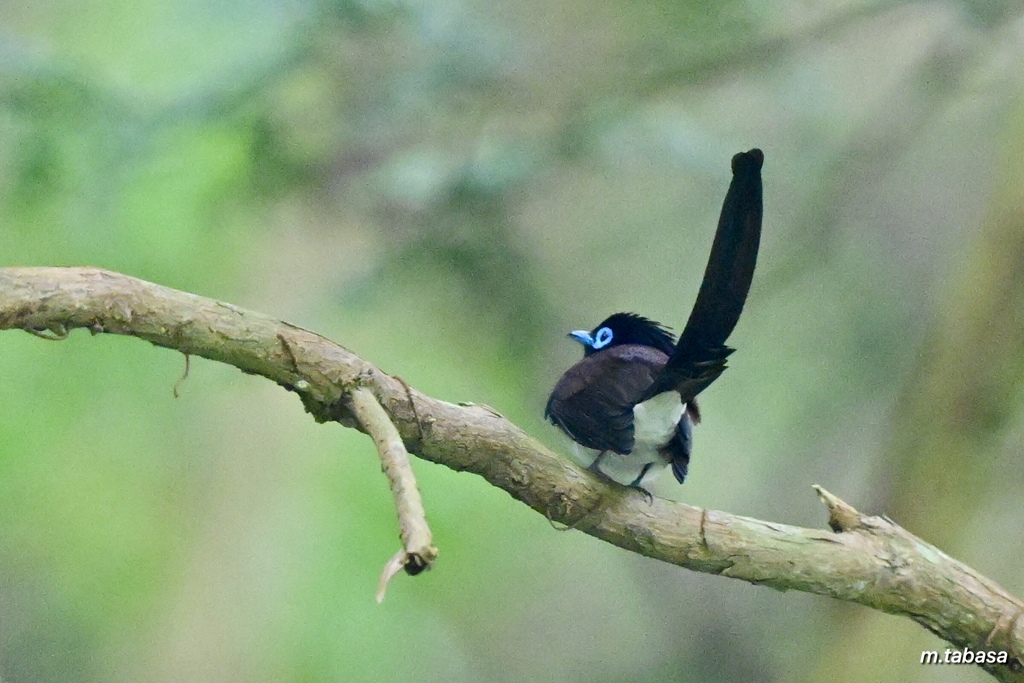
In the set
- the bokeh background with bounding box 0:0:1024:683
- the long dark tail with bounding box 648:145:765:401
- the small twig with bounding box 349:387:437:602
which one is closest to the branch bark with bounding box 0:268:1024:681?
the small twig with bounding box 349:387:437:602

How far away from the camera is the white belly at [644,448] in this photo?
50.4 inches

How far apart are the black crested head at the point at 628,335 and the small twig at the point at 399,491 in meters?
0.59

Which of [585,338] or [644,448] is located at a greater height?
[585,338]

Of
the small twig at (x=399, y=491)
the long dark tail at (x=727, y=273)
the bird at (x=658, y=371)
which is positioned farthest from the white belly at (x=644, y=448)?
the small twig at (x=399, y=491)

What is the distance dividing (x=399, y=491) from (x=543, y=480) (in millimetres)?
389

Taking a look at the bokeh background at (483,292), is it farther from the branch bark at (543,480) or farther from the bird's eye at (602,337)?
the branch bark at (543,480)

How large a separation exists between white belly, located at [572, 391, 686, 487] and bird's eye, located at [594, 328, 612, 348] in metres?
0.20

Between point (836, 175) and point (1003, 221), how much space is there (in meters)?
0.40

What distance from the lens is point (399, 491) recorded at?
877 mm

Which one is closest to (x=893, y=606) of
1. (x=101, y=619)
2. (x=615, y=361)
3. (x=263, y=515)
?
(x=615, y=361)

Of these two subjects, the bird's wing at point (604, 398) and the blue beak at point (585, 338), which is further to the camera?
the blue beak at point (585, 338)

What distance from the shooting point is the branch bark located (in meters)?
1.00

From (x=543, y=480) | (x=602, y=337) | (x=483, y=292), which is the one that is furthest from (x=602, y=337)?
(x=483, y=292)

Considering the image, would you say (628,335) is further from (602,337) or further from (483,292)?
(483,292)
